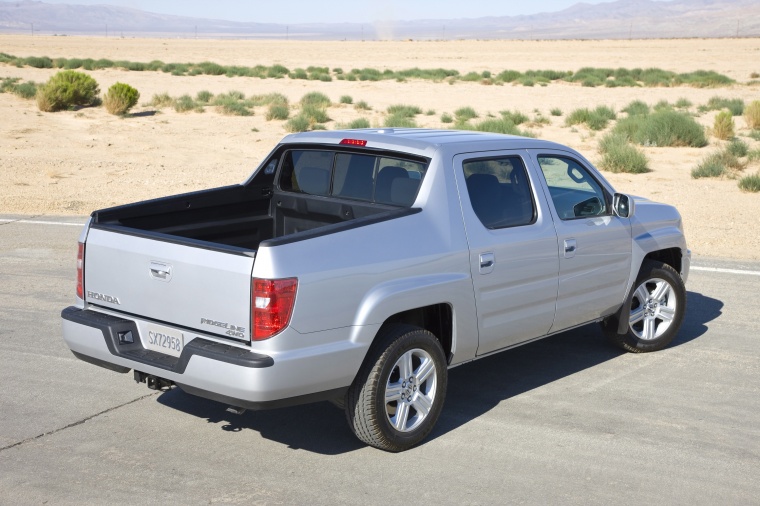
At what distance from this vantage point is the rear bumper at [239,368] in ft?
16.5

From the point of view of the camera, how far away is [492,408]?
656cm

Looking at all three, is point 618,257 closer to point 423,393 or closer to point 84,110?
point 423,393

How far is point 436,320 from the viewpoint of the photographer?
20.1 ft

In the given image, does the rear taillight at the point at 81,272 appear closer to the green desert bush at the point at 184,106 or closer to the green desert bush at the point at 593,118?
the green desert bush at the point at 593,118

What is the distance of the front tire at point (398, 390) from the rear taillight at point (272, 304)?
0.69 m

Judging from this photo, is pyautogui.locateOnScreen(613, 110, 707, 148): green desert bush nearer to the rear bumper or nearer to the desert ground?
the desert ground

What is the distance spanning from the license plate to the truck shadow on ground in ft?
2.92

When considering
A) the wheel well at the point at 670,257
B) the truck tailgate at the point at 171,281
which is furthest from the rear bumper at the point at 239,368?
the wheel well at the point at 670,257

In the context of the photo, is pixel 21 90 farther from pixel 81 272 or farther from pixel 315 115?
pixel 81 272

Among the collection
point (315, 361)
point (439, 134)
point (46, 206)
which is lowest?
point (46, 206)

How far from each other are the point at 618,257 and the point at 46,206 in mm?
10725

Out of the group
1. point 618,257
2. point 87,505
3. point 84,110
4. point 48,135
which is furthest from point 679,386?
point 84,110

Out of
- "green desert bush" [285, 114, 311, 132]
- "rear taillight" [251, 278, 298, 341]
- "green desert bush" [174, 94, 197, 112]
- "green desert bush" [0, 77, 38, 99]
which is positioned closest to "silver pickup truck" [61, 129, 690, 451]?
"rear taillight" [251, 278, 298, 341]

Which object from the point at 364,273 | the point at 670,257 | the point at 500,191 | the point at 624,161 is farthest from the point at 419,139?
the point at 624,161
